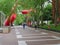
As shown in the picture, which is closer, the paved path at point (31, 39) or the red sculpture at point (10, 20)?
the paved path at point (31, 39)

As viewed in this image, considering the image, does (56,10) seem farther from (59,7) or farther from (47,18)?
(47,18)

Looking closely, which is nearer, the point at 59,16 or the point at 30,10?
the point at 59,16

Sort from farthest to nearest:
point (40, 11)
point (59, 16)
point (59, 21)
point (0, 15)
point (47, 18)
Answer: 1. point (47, 18)
2. point (40, 11)
3. point (59, 21)
4. point (59, 16)
5. point (0, 15)

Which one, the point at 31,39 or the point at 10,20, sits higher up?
the point at 10,20

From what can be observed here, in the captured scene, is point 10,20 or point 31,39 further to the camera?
point 10,20

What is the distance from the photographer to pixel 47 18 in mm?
76125

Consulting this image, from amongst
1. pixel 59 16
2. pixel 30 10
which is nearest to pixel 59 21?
pixel 59 16

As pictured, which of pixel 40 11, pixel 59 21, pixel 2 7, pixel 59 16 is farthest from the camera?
pixel 2 7

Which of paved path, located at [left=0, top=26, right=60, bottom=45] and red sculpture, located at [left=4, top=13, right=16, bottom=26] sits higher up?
red sculpture, located at [left=4, top=13, right=16, bottom=26]

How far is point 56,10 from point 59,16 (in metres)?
2.93

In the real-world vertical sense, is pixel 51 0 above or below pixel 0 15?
above

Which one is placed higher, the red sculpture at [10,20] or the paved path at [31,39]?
the red sculpture at [10,20]

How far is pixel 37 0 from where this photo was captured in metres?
42.2

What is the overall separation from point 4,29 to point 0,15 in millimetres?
5482
